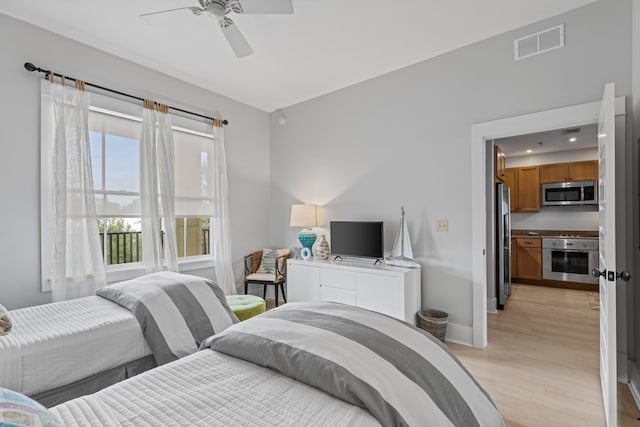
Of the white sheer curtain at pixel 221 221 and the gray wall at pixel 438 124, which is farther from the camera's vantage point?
the white sheer curtain at pixel 221 221

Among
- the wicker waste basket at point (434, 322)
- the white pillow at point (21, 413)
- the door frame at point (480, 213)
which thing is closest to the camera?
the white pillow at point (21, 413)

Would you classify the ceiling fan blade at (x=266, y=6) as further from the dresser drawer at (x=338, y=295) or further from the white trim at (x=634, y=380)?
the white trim at (x=634, y=380)

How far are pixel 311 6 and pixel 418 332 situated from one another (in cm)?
247

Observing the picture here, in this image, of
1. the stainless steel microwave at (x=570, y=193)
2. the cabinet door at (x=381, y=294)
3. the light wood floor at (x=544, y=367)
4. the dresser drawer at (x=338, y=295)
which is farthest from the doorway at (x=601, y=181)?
the stainless steel microwave at (x=570, y=193)

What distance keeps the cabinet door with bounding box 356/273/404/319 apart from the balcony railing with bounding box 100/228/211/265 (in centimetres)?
242

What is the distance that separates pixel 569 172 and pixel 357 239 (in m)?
4.72

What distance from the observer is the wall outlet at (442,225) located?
3.13 metres

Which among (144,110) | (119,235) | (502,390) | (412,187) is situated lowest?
(502,390)

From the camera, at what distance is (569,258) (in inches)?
205

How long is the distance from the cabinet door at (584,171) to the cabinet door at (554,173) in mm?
72

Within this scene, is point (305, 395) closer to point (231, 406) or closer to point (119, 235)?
point (231, 406)

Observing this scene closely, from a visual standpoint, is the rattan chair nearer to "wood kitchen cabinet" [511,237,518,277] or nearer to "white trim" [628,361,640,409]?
"white trim" [628,361,640,409]

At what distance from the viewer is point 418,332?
1.44 m

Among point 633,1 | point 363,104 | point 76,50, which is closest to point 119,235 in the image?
point 76,50
